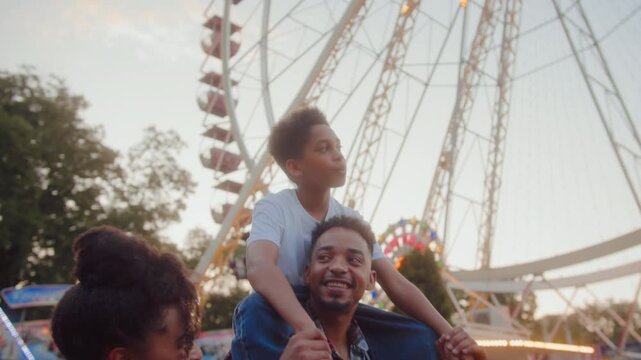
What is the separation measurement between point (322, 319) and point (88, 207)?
78.4 ft

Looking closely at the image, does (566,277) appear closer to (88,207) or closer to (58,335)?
(58,335)

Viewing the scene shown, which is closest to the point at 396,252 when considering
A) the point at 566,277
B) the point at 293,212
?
the point at 566,277

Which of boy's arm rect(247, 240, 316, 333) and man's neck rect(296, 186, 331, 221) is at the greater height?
man's neck rect(296, 186, 331, 221)

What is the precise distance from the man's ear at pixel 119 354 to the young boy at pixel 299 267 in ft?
1.18

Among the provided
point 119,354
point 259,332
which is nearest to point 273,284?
point 259,332

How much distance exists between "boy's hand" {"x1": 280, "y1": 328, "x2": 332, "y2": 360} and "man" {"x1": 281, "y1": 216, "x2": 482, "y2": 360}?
13.4 inches

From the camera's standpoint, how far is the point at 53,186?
2350cm

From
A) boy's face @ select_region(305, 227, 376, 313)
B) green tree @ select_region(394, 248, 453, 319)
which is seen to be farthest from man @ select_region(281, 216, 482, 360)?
green tree @ select_region(394, 248, 453, 319)

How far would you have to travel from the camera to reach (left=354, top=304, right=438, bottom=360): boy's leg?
194 cm

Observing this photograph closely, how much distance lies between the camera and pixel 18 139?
2125 centimetres

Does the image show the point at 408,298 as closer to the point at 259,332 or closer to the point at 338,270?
the point at 338,270

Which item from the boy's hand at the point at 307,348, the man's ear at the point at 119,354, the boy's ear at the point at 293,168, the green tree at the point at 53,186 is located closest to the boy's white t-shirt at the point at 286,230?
the boy's ear at the point at 293,168

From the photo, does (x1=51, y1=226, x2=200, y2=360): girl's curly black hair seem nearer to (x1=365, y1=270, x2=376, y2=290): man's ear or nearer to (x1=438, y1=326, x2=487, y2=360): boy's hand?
(x1=365, y1=270, x2=376, y2=290): man's ear

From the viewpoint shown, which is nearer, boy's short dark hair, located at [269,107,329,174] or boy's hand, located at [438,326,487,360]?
boy's hand, located at [438,326,487,360]
